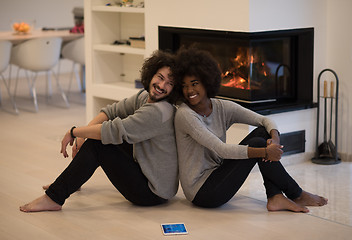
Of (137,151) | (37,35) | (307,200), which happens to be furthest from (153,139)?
(37,35)

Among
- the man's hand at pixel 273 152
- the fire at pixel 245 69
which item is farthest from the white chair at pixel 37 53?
the man's hand at pixel 273 152

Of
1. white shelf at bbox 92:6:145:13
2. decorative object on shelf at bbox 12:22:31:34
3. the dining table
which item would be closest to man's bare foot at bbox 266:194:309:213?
white shelf at bbox 92:6:145:13

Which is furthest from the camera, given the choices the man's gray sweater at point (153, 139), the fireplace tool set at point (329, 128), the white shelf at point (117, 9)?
the white shelf at point (117, 9)

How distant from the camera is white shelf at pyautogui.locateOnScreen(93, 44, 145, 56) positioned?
5090 millimetres

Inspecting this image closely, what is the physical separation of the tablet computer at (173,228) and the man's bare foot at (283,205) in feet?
1.73

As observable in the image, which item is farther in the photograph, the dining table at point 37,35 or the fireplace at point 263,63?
the dining table at point 37,35

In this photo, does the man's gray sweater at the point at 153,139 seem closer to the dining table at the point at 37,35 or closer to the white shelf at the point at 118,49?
the white shelf at the point at 118,49

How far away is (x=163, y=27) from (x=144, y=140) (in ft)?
5.36

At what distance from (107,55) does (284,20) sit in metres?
1.86

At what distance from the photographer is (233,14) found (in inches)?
163

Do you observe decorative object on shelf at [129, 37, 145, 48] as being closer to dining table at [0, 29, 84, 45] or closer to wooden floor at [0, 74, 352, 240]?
wooden floor at [0, 74, 352, 240]

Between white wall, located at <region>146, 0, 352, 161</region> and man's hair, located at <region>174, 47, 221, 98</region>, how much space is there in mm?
926

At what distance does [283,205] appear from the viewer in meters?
3.34

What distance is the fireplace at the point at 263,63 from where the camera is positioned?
4.25m
